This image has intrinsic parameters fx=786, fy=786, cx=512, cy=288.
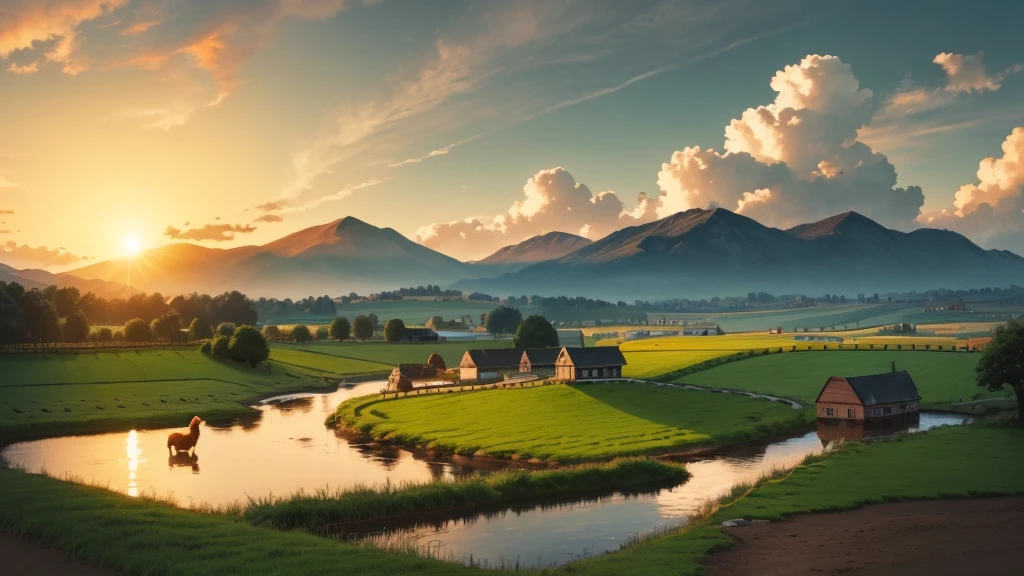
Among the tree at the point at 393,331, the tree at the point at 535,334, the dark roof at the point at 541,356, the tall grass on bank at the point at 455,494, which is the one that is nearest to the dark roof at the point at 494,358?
the dark roof at the point at 541,356

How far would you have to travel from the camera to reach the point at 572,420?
75062mm

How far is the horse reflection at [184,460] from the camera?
2397 inches

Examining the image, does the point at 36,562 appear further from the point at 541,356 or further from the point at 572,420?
the point at 541,356

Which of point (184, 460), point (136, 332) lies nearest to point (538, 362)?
point (184, 460)

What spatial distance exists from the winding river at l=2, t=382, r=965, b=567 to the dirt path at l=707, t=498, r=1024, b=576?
7335 millimetres

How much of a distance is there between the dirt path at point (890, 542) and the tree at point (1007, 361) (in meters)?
30.0

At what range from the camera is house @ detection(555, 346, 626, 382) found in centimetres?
9981

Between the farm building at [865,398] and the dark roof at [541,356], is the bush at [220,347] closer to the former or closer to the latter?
the dark roof at [541,356]

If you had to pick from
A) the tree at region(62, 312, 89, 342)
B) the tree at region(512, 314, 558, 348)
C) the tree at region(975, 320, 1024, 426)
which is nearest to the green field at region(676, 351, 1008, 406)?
the tree at region(975, 320, 1024, 426)

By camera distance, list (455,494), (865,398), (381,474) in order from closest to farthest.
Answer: (455,494)
(381,474)
(865,398)

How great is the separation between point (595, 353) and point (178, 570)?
3022 inches

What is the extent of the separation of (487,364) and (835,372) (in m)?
49.1

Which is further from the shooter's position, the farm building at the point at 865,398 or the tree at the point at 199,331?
the tree at the point at 199,331

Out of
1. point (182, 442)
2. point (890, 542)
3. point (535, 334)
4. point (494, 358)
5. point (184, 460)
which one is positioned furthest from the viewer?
point (535, 334)
